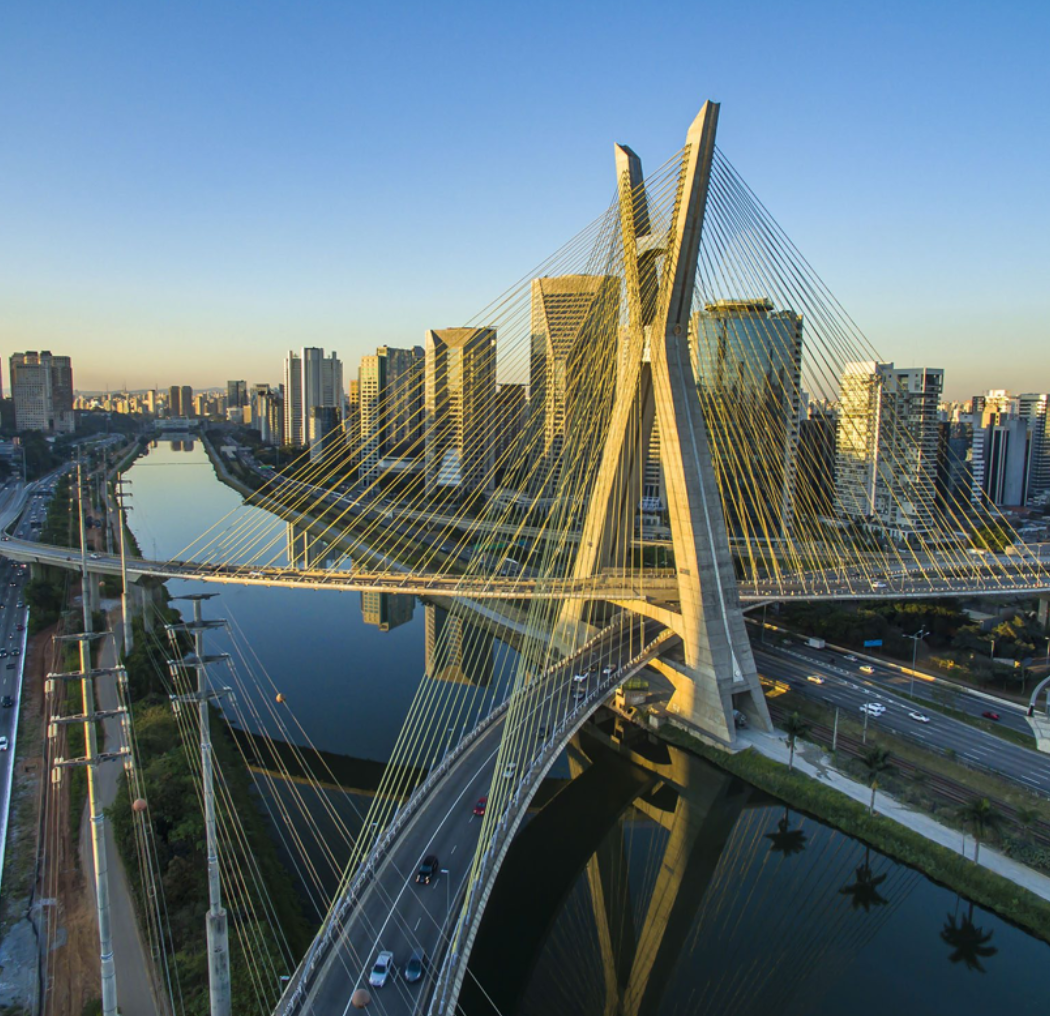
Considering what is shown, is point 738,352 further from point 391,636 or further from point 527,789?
point 527,789

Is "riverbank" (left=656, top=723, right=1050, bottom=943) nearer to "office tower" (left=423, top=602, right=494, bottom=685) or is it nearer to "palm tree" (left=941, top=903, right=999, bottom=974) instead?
"palm tree" (left=941, top=903, right=999, bottom=974)

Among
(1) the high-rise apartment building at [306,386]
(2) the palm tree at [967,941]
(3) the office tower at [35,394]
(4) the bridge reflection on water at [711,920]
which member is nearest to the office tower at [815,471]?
(4) the bridge reflection on water at [711,920]

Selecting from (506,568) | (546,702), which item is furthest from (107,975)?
(506,568)

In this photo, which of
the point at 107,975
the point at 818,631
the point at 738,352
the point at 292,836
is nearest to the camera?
the point at 107,975

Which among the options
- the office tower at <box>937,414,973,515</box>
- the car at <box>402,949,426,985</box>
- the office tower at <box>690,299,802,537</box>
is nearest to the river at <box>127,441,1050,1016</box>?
the car at <box>402,949,426,985</box>

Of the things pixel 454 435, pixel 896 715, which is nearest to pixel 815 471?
pixel 896 715

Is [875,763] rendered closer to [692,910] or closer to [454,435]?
[692,910]
